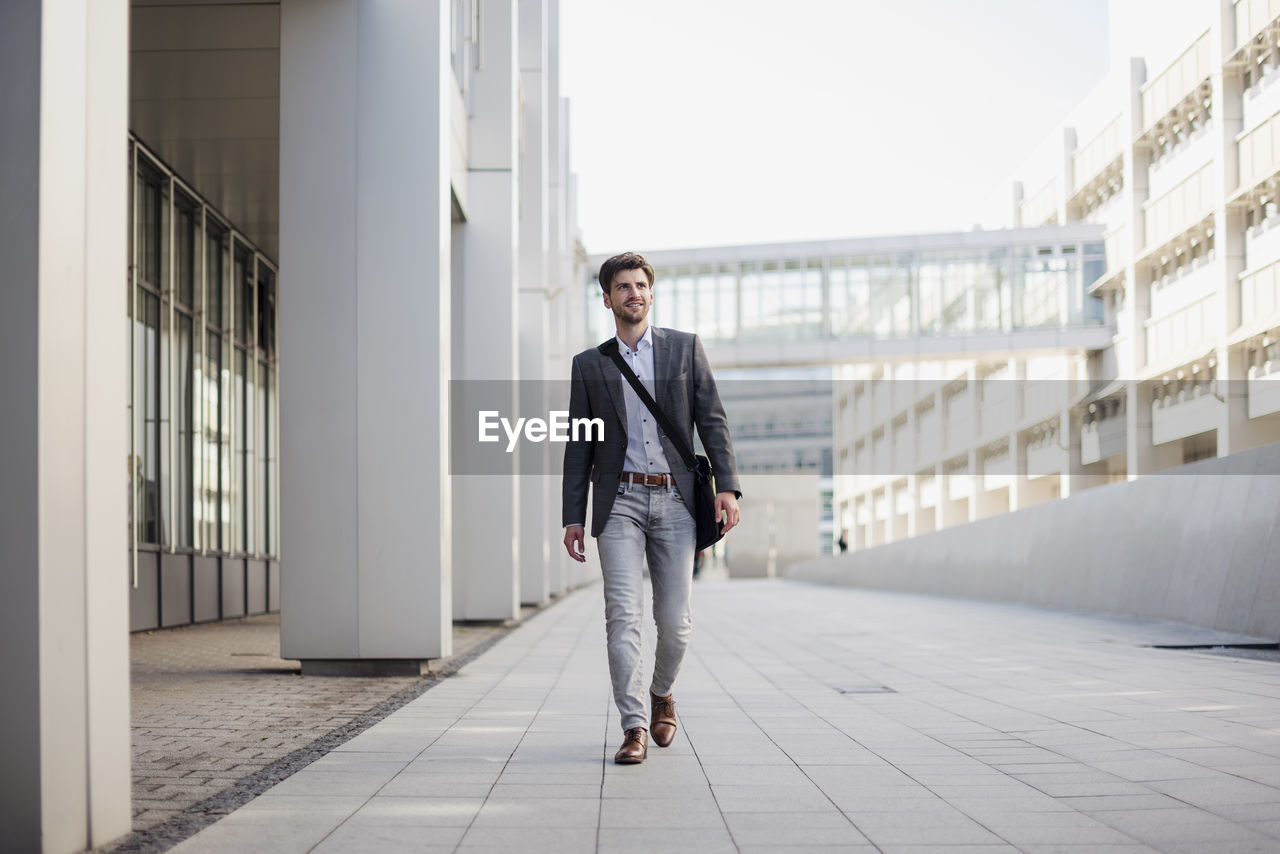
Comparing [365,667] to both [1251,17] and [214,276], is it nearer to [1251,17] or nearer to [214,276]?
[214,276]

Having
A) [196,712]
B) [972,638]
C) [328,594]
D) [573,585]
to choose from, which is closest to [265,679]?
[328,594]

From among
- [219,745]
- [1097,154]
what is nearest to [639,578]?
[219,745]

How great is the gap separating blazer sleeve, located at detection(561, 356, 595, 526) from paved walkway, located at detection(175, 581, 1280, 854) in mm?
1051

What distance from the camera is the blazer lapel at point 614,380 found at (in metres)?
5.68

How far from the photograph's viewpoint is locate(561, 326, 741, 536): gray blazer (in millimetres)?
5660

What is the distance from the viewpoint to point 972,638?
537 inches

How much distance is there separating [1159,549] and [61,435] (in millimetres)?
13328

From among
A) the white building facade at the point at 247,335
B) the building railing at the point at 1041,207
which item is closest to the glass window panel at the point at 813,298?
the building railing at the point at 1041,207

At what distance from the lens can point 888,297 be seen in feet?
146

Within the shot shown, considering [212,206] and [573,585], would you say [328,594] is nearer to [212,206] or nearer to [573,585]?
[212,206]

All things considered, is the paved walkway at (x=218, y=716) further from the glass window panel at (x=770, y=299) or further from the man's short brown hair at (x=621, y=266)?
the glass window panel at (x=770, y=299)

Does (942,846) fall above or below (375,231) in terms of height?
below

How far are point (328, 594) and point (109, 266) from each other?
17.8 ft

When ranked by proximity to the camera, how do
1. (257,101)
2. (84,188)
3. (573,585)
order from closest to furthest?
1. (84,188)
2. (257,101)
3. (573,585)
